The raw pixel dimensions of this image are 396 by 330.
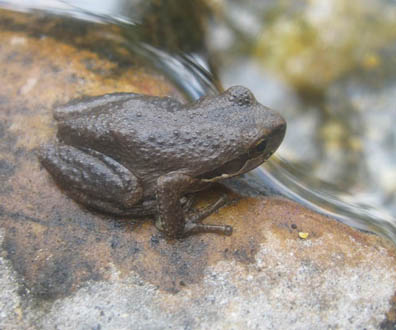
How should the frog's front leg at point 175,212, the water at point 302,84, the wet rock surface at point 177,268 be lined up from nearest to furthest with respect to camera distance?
the wet rock surface at point 177,268 → the frog's front leg at point 175,212 → the water at point 302,84

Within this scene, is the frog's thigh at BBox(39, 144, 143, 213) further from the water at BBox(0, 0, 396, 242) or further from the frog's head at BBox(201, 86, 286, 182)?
the water at BBox(0, 0, 396, 242)

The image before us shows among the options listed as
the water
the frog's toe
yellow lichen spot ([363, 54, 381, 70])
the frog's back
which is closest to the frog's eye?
the frog's back

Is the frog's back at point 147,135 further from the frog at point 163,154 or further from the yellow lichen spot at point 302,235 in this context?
the yellow lichen spot at point 302,235

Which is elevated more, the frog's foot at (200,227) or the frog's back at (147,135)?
the frog's back at (147,135)

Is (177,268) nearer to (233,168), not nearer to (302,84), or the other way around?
(233,168)

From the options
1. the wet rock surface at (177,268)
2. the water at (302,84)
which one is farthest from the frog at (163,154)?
the water at (302,84)

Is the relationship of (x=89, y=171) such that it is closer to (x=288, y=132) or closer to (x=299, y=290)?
(x=299, y=290)

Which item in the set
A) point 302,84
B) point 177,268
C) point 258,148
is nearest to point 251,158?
point 258,148
